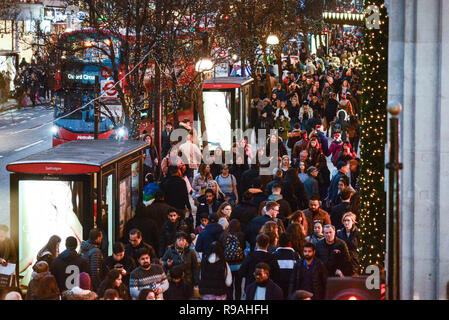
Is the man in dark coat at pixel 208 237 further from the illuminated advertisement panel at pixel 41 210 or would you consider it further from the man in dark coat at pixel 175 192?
the man in dark coat at pixel 175 192

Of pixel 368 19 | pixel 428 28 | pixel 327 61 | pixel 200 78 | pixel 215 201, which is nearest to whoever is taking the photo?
pixel 428 28

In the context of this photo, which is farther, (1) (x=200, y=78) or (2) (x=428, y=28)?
(1) (x=200, y=78)

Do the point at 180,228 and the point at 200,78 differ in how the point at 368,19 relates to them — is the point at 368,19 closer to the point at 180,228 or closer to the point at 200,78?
the point at 180,228

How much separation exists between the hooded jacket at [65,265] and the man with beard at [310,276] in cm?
268

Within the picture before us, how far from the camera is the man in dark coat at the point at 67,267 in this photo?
10.7 metres

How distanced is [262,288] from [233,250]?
2065 mm

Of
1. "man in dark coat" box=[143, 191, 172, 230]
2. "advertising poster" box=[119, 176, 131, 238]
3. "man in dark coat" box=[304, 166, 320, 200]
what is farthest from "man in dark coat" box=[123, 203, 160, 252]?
"man in dark coat" box=[304, 166, 320, 200]

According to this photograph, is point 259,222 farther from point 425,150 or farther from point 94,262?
point 425,150

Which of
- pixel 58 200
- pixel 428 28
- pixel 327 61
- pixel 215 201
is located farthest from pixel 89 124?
pixel 327 61

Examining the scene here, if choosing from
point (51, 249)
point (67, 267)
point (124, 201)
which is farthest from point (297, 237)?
point (124, 201)

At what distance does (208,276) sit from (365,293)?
2.14 metres

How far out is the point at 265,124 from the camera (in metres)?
26.5

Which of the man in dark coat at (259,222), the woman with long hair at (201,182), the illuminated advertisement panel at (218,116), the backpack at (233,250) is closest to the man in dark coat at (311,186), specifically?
the woman with long hair at (201,182)

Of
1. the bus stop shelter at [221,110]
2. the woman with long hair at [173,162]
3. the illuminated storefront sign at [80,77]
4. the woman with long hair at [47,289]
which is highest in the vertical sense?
the illuminated storefront sign at [80,77]
